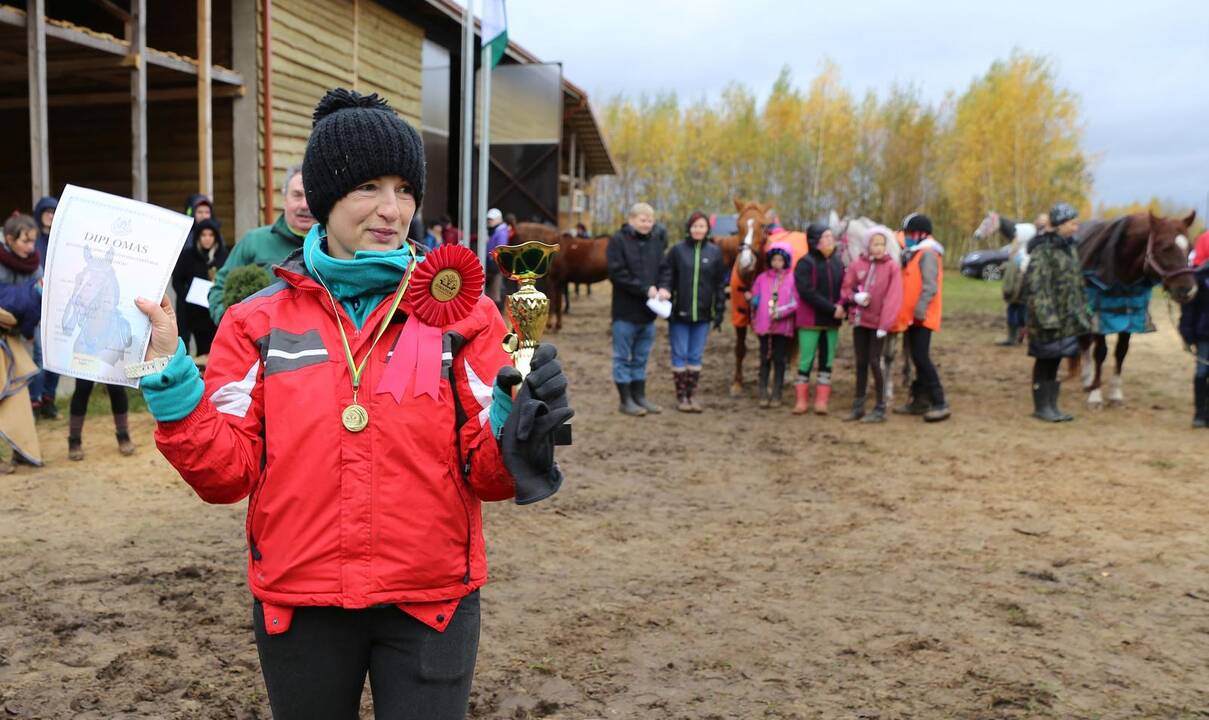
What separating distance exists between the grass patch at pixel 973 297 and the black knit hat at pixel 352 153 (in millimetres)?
18795

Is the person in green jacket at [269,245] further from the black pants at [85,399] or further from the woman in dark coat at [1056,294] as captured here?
the woman in dark coat at [1056,294]

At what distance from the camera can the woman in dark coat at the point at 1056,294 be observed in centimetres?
857

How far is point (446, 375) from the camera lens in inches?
73.7

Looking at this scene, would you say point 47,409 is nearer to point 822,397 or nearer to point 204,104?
point 204,104

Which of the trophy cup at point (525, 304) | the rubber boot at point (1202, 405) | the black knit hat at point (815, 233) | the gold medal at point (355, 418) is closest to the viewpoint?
the gold medal at point (355, 418)

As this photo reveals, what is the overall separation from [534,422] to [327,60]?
11825mm

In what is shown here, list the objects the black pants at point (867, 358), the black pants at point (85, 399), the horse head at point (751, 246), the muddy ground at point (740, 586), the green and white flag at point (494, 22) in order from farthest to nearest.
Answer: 1. the green and white flag at point (494, 22)
2. the horse head at point (751, 246)
3. the black pants at point (867, 358)
4. the black pants at point (85, 399)
5. the muddy ground at point (740, 586)

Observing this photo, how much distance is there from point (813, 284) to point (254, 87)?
6783 mm

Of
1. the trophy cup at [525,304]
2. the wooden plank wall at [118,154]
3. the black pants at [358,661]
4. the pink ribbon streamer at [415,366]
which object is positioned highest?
the wooden plank wall at [118,154]

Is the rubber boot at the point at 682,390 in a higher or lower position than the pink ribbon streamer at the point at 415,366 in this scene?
lower

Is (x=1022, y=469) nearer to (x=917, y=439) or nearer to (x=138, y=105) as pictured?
(x=917, y=439)

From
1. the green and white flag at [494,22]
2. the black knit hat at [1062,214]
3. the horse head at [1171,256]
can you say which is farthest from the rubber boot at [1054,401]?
the green and white flag at [494,22]

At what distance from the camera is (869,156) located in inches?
1570

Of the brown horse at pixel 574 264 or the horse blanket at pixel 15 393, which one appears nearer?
the horse blanket at pixel 15 393
